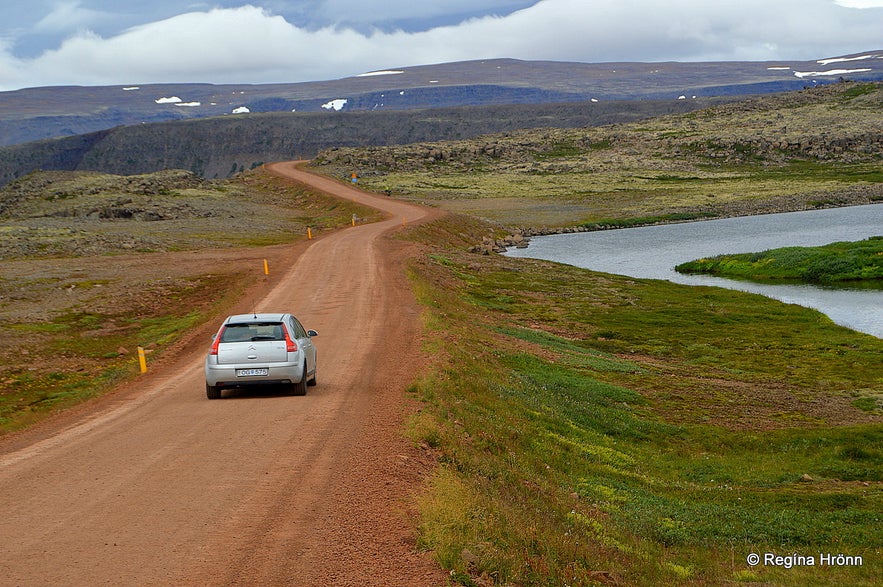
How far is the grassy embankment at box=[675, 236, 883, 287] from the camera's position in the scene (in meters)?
64.8

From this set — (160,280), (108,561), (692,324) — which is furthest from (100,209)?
(108,561)

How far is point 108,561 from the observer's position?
11.1 m

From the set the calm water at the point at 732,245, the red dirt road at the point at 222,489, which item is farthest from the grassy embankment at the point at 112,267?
the calm water at the point at 732,245

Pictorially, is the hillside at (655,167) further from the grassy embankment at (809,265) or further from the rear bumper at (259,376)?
the rear bumper at (259,376)

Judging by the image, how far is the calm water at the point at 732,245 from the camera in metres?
58.6

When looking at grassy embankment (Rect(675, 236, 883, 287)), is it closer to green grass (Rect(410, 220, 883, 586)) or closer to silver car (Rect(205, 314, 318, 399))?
green grass (Rect(410, 220, 883, 586))

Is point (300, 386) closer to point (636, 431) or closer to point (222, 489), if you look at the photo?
point (222, 489)

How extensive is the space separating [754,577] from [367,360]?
49.9ft

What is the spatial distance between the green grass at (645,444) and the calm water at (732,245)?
946 cm

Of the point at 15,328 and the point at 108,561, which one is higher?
the point at 108,561

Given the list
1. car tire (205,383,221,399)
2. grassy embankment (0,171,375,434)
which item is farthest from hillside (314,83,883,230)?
car tire (205,383,221,399)

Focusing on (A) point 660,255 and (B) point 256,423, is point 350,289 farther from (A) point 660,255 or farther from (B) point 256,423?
(A) point 660,255

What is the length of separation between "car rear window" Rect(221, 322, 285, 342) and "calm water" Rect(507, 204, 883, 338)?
3959 cm

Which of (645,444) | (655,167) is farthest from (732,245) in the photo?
(655,167)
